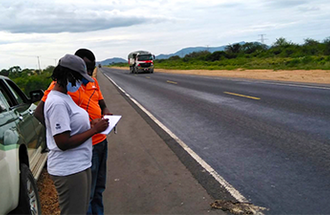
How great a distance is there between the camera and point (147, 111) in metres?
11.8

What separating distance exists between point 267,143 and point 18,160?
4697mm

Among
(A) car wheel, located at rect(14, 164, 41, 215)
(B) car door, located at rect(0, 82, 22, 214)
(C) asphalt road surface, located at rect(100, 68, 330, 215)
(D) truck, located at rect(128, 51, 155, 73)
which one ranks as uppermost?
(B) car door, located at rect(0, 82, 22, 214)

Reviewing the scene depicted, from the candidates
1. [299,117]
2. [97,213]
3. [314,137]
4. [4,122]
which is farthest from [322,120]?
[4,122]

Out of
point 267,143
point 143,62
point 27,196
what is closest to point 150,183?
point 27,196

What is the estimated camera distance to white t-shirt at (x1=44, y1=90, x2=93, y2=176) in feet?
8.02

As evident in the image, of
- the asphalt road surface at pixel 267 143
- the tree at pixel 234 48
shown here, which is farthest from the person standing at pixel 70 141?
the tree at pixel 234 48

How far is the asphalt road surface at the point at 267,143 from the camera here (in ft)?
14.2

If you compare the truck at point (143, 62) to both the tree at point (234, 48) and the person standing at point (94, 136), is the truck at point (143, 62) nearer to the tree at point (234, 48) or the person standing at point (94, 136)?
the tree at point (234, 48)

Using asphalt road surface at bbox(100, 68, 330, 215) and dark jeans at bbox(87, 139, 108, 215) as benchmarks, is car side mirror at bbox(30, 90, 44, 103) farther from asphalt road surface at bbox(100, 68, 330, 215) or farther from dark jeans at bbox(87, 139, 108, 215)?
asphalt road surface at bbox(100, 68, 330, 215)

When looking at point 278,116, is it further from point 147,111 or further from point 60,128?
point 60,128

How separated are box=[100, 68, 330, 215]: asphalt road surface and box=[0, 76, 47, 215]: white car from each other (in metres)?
2.48

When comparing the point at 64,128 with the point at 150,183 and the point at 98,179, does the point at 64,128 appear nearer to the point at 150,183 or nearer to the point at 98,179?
the point at 98,179

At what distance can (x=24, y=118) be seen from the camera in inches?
171

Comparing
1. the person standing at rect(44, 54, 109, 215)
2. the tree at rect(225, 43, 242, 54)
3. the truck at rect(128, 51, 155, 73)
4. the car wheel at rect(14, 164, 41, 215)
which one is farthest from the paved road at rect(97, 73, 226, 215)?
the tree at rect(225, 43, 242, 54)
